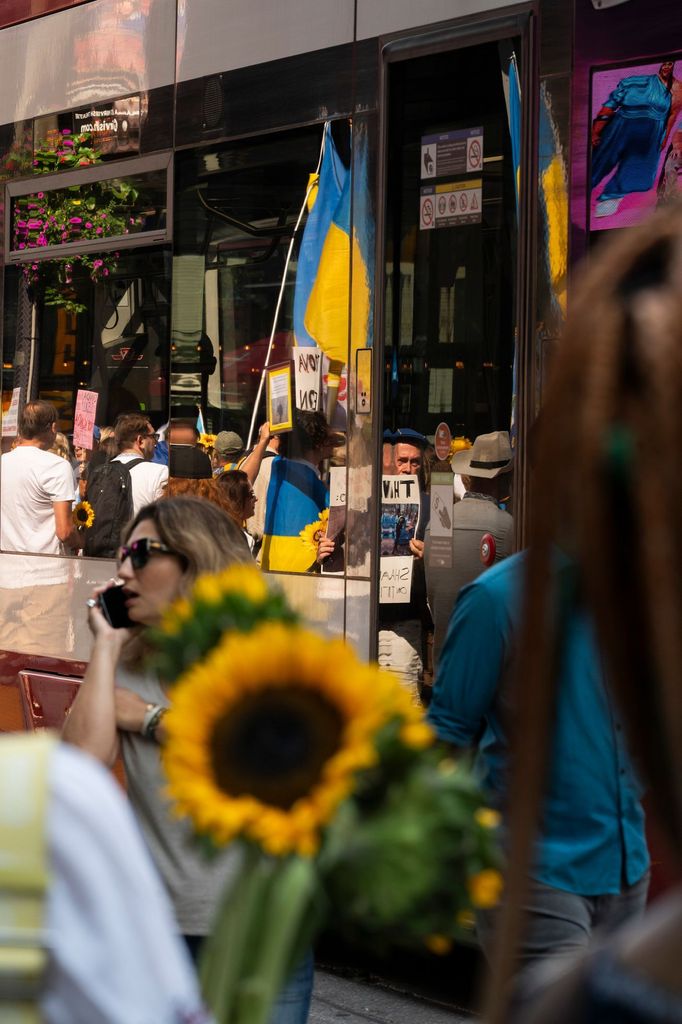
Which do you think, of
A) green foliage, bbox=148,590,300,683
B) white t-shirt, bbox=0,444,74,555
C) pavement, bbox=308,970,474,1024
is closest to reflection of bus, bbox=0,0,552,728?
white t-shirt, bbox=0,444,74,555

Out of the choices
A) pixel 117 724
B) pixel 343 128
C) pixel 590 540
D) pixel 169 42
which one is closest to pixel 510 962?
pixel 590 540

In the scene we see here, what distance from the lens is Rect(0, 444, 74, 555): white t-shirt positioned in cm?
614

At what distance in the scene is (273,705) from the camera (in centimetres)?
108

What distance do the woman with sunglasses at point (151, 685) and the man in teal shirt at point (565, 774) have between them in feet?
1.77

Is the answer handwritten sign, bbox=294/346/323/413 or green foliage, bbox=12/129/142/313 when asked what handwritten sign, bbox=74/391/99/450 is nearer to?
green foliage, bbox=12/129/142/313

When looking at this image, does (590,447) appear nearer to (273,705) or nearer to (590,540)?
(590,540)

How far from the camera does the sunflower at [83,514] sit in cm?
599

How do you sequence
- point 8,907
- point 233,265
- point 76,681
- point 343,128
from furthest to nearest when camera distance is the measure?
1. point 76,681
2. point 233,265
3. point 343,128
4. point 8,907

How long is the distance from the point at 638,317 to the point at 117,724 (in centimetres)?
248

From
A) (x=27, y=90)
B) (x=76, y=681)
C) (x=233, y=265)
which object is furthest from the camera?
(x=27, y=90)

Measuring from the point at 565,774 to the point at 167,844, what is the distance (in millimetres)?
796

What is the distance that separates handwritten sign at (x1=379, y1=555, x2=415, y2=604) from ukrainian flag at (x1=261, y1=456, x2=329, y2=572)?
1.04ft

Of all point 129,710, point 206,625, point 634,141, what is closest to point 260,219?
point 634,141

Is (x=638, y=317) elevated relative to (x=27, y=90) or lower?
lower
